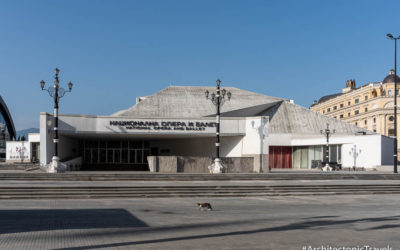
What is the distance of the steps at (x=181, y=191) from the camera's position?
20219 millimetres

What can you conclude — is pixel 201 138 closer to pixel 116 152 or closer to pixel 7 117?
pixel 116 152

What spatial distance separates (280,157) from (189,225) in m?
46.1

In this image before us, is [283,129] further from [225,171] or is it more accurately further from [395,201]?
[395,201]

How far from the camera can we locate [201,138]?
161 feet

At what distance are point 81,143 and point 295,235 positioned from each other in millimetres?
49377

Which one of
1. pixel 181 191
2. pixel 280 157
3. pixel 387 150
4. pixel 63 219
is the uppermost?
pixel 387 150

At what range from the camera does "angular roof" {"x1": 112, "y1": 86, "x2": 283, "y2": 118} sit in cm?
6525

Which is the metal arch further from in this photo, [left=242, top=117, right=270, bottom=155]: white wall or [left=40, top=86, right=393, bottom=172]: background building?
[left=242, top=117, right=270, bottom=155]: white wall

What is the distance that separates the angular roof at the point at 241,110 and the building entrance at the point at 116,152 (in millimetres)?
4822

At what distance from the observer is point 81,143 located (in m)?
57.1

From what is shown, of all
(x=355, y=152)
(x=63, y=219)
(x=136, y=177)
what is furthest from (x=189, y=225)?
(x=355, y=152)

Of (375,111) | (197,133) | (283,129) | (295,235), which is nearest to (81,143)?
(197,133)

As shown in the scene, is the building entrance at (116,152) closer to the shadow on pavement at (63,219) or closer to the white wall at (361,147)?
the white wall at (361,147)

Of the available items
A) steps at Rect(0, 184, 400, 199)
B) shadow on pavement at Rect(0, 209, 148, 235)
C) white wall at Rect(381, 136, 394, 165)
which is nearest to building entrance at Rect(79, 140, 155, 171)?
white wall at Rect(381, 136, 394, 165)
